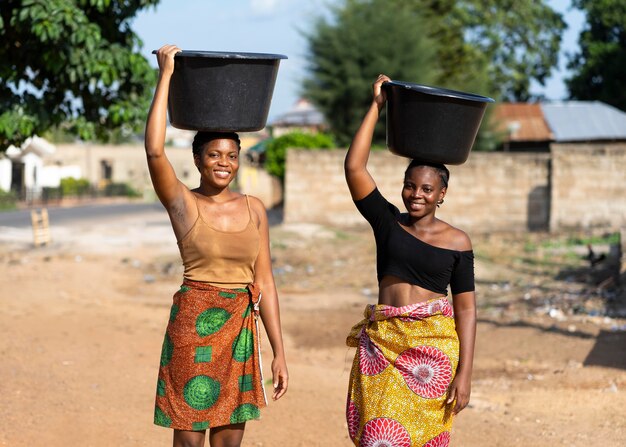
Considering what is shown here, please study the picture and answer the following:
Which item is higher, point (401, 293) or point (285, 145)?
point (285, 145)

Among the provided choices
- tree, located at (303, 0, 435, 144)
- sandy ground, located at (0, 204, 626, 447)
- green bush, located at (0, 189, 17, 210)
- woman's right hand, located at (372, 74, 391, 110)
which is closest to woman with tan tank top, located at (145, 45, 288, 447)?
woman's right hand, located at (372, 74, 391, 110)

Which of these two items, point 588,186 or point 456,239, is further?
point 588,186

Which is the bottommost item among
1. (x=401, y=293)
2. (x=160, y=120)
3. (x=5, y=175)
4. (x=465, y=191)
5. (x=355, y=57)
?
(x=5, y=175)

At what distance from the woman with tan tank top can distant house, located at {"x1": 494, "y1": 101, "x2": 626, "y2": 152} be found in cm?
2383

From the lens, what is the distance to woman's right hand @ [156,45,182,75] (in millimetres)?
3295

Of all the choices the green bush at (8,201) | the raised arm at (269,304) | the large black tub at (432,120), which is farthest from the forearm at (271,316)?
the green bush at (8,201)

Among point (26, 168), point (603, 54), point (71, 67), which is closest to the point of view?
point (71, 67)

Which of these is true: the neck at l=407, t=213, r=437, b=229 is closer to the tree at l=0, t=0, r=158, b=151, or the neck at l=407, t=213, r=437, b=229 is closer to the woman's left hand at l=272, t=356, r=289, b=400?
the woman's left hand at l=272, t=356, r=289, b=400

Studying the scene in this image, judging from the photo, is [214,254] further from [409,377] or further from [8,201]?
[8,201]

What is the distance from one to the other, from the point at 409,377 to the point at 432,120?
0.98 meters

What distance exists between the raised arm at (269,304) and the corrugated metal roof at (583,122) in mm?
23679

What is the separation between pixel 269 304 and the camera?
12.0ft

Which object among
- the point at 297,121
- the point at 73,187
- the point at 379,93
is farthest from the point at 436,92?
the point at 73,187

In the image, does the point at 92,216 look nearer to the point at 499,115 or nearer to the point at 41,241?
the point at 41,241
